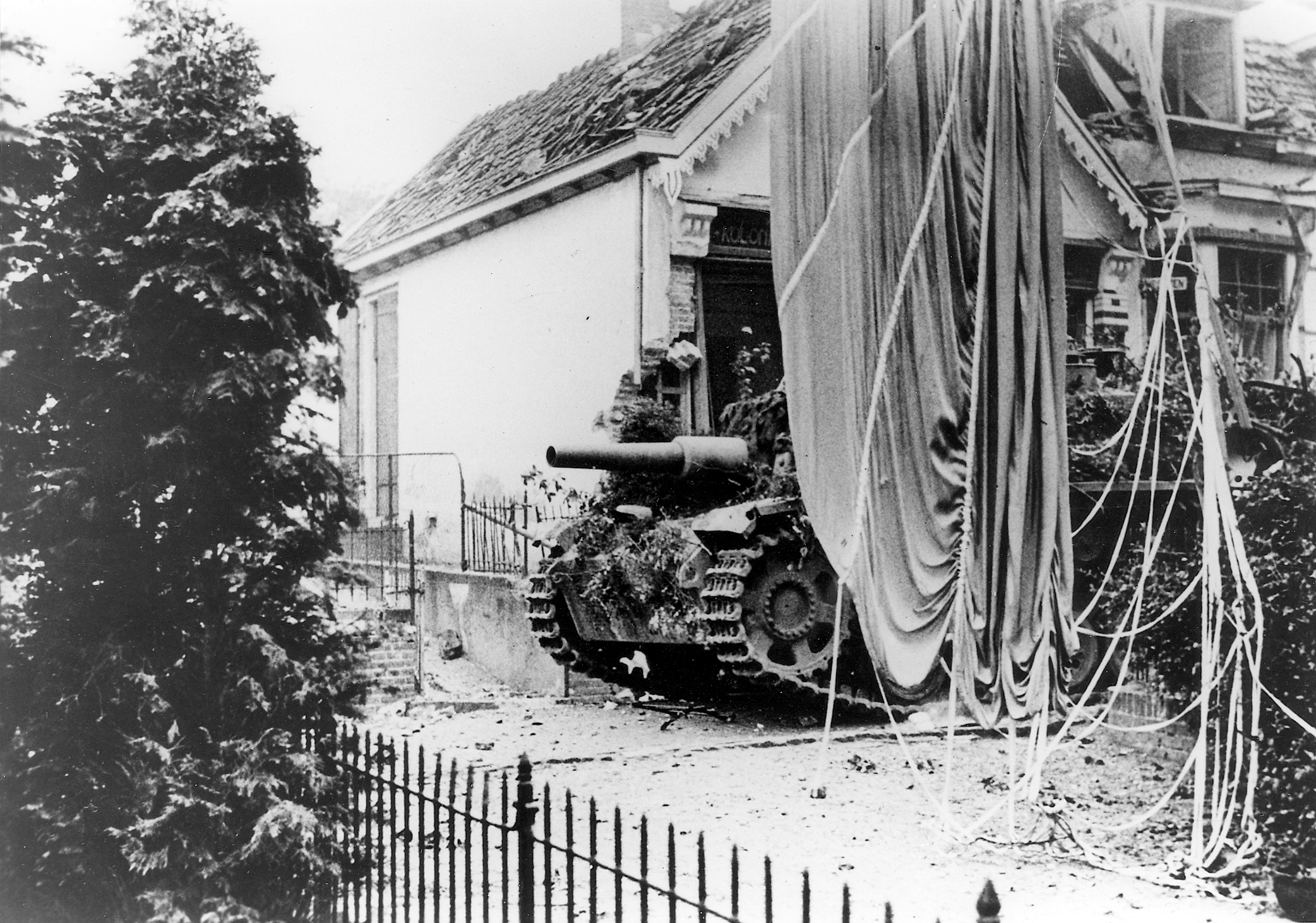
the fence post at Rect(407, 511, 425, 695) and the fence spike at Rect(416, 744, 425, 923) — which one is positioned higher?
the fence post at Rect(407, 511, 425, 695)

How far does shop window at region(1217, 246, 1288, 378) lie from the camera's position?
252 inches

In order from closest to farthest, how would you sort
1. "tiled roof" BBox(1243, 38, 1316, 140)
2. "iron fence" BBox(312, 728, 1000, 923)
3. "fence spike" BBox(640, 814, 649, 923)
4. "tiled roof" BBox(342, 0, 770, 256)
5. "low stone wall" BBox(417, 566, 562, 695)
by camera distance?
1. "fence spike" BBox(640, 814, 649, 923)
2. "iron fence" BBox(312, 728, 1000, 923)
3. "tiled roof" BBox(342, 0, 770, 256)
4. "tiled roof" BBox(1243, 38, 1316, 140)
5. "low stone wall" BBox(417, 566, 562, 695)

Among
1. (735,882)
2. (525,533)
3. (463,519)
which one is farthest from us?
(525,533)

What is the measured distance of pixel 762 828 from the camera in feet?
17.0

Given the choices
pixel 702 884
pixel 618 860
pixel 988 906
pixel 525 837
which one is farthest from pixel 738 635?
pixel 988 906

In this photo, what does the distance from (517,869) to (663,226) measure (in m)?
3.83

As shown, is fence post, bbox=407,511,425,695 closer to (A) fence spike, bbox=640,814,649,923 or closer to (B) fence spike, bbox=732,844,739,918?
(A) fence spike, bbox=640,814,649,923

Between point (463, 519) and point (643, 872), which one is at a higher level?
point (463, 519)

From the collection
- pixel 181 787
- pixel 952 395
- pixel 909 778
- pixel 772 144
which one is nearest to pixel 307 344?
pixel 181 787

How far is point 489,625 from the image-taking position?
289 inches

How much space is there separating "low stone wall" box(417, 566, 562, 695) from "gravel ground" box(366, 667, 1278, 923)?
0.23m

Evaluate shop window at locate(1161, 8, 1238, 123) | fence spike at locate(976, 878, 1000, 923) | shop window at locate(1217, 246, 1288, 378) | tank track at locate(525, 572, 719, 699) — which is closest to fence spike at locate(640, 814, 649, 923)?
fence spike at locate(976, 878, 1000, 923)

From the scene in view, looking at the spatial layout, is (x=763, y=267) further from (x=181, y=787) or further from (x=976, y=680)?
(x=181, y=787)

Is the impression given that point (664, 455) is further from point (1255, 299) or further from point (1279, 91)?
point (1279, 91)
